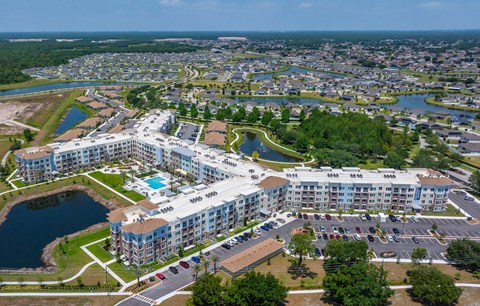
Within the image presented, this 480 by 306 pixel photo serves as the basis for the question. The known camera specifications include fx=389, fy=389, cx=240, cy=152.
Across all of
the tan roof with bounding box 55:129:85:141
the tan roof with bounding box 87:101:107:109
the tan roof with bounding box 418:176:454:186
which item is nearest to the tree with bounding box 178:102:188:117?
the tan roof with bounding box 87:101:107:109

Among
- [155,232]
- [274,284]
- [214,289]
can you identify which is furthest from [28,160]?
[274,284]

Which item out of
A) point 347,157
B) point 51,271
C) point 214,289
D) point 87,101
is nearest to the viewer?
point 214,289

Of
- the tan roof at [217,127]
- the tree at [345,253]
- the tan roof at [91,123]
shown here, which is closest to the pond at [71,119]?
the tan roof at [91,123]

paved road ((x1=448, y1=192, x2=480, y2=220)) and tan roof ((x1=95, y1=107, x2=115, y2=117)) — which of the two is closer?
paved road ((x1=448, y1=192, x2=480, y2=220))

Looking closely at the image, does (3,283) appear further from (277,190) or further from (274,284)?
(277,190)

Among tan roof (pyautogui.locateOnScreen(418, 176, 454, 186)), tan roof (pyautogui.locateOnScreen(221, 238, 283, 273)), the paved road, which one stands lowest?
tan roof (pyautogui.locateOnScreen(221, 238, 283, 273))

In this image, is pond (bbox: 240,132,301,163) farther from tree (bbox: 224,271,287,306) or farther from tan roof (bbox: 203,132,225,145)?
tree (bbox: 224,271,287,306)
